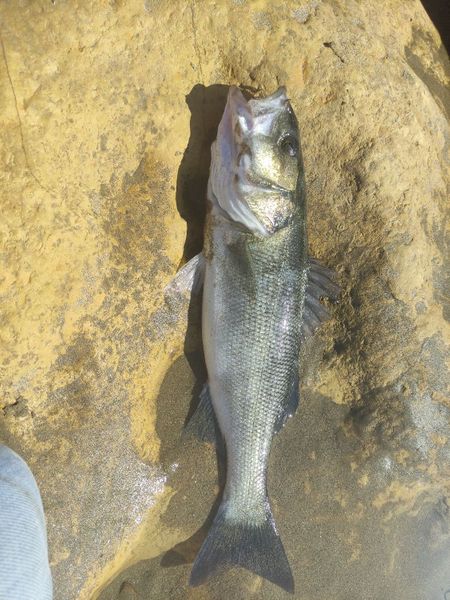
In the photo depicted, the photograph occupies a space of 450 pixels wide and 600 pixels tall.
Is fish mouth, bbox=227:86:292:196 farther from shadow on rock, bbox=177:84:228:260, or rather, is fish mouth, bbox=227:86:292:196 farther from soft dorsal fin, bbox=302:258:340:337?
soft dorsal fin, bbox=302:258:340:337

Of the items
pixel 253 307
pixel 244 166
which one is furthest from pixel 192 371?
pixel 244 166

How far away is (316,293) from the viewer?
140 inches

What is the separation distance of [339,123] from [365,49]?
0.61 m

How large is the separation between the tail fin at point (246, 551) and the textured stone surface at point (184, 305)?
19 cm

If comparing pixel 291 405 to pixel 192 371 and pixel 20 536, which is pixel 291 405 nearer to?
pixel 192 371

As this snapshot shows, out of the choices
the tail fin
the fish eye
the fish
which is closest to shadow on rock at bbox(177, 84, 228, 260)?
the fish

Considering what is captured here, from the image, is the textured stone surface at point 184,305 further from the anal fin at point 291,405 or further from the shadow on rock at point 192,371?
the anal fin at point 291,405

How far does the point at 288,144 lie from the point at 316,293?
995mm

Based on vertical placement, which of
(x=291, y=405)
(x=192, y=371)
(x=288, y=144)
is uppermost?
(x=288, y=144)

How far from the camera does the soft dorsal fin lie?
A: 3.54 metres

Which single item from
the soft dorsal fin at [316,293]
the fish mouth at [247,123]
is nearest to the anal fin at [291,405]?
the soft dorsal fin at [316,293]

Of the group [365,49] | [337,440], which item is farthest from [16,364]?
[365,49]

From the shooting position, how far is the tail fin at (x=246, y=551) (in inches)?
128

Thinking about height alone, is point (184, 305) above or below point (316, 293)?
below
